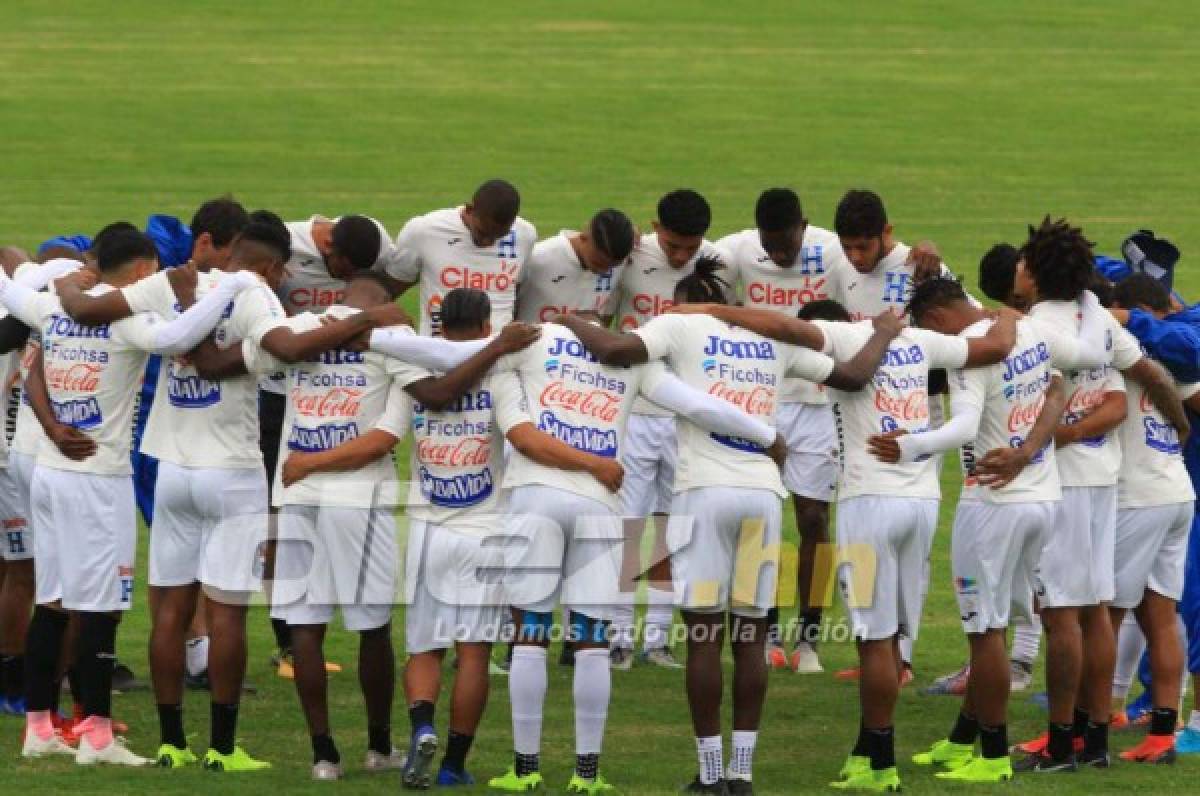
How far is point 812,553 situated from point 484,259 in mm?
2704

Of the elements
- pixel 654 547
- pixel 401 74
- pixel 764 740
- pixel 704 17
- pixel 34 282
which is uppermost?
pixel 704 17

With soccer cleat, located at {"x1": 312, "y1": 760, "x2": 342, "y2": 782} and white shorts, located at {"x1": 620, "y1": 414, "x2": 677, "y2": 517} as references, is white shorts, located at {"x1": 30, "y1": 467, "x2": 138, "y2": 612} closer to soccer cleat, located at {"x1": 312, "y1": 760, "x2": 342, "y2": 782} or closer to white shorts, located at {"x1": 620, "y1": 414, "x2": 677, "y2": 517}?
soccer cleat, located at {"x1": 312, "y1": 760, "x2": 342, "y2": 782}

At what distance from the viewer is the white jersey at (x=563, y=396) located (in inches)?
438

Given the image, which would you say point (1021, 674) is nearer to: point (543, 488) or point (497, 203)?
point (543, 488)

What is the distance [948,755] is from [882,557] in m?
1.30

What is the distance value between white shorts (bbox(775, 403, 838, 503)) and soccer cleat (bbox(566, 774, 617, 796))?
3611 mm

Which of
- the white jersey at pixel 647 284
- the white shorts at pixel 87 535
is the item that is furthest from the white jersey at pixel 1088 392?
the white shorts at pixel 87 535

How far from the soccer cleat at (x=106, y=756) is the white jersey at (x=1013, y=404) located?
438 cm

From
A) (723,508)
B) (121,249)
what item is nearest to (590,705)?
(723,508)

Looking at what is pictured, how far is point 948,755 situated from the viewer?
39.2 ft

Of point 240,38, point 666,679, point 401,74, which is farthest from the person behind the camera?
point 240,38

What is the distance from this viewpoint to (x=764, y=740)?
12.4 metres

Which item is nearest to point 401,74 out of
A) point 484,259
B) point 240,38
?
point 240,38

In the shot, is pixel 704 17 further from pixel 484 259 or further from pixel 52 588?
pixel 52 588
